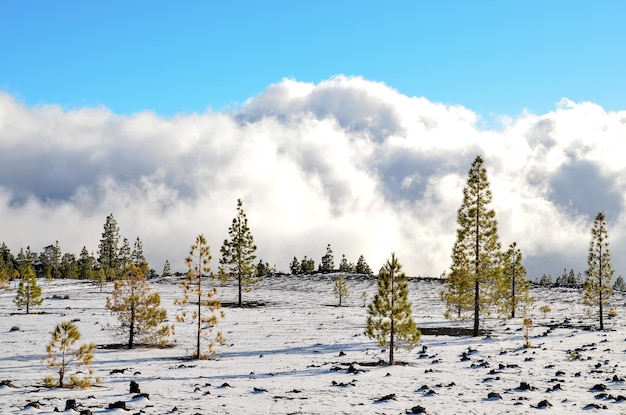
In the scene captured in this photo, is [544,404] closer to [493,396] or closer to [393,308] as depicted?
[493,396]

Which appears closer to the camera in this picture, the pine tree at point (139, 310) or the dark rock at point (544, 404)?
the dark rock at point (544, 404)

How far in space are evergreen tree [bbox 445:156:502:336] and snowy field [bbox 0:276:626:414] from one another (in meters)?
5.23

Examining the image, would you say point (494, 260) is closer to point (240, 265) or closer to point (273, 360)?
point (273, 360)

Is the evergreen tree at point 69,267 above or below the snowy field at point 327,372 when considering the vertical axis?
below

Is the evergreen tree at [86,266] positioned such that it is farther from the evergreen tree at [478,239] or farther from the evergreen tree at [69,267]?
the evergreen tree at [478,239]

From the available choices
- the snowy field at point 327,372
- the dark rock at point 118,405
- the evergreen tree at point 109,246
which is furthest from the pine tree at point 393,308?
the evergreen tree at point 109,246

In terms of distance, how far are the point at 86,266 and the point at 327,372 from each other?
154 metres

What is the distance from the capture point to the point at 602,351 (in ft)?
120

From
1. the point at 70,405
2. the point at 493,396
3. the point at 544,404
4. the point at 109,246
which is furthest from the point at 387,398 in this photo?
the point at 109,246

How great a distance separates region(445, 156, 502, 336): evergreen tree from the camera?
4716 cm

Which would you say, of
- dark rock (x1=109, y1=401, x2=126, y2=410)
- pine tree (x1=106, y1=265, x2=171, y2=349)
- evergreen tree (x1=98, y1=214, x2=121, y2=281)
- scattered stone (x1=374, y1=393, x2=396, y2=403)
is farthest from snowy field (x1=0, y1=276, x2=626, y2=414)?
evergreen tree (x1=98, y1=214, x2=121, y2=281)

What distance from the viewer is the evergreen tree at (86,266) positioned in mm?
155125

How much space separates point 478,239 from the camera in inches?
1882

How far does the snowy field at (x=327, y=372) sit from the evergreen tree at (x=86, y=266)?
103m
